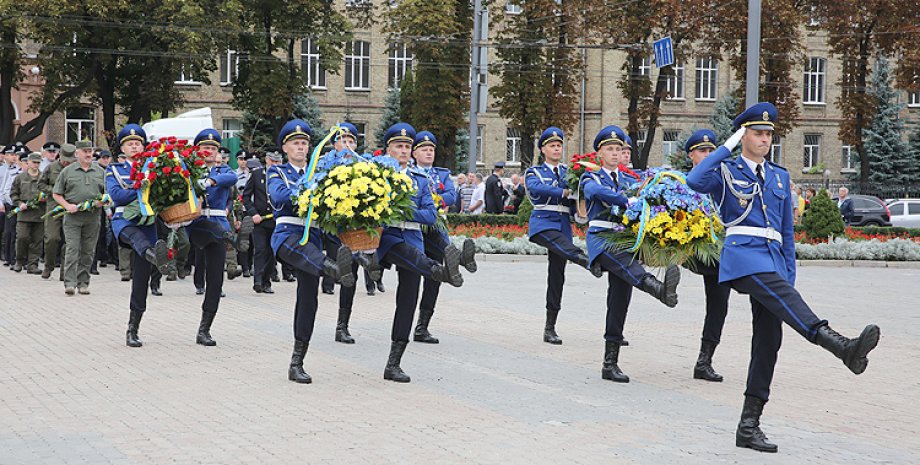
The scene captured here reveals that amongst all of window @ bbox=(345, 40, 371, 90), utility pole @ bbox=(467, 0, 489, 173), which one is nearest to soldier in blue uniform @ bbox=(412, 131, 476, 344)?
utility pole @ bbox=(467, 0, 489, 173)

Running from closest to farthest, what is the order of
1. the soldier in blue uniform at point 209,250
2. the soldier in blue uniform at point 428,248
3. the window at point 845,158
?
the soldier in blue uniform at point 209,250
the soldier in blue uniform at point 428,248
the window at point 845,158

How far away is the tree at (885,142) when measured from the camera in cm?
5994

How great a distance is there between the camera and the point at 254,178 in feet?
61.2

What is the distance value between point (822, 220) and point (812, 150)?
44.8 meters

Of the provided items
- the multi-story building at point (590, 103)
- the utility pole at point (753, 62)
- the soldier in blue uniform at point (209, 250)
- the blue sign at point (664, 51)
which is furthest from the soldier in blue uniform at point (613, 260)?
the multi-story building at point (590, 103)

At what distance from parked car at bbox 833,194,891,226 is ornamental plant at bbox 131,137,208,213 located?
34.4m

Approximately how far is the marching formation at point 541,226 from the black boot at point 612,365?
0.01 m

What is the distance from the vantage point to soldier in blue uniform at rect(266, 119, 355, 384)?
32.1ft

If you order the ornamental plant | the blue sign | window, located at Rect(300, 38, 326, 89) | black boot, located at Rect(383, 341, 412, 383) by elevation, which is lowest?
black boot, located at Rect(383, 341, 412, 383)

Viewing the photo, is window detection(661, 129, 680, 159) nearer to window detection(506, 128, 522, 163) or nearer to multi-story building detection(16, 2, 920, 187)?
multi-story building detection(16, 2, 920, 187)

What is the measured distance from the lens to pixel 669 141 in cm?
6738

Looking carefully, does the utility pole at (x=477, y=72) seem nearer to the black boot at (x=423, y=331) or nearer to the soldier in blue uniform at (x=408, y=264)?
the black boot at (x=423, y=331)

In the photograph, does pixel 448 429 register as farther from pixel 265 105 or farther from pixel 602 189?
pixel 265 105

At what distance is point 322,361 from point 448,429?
3.21 m
